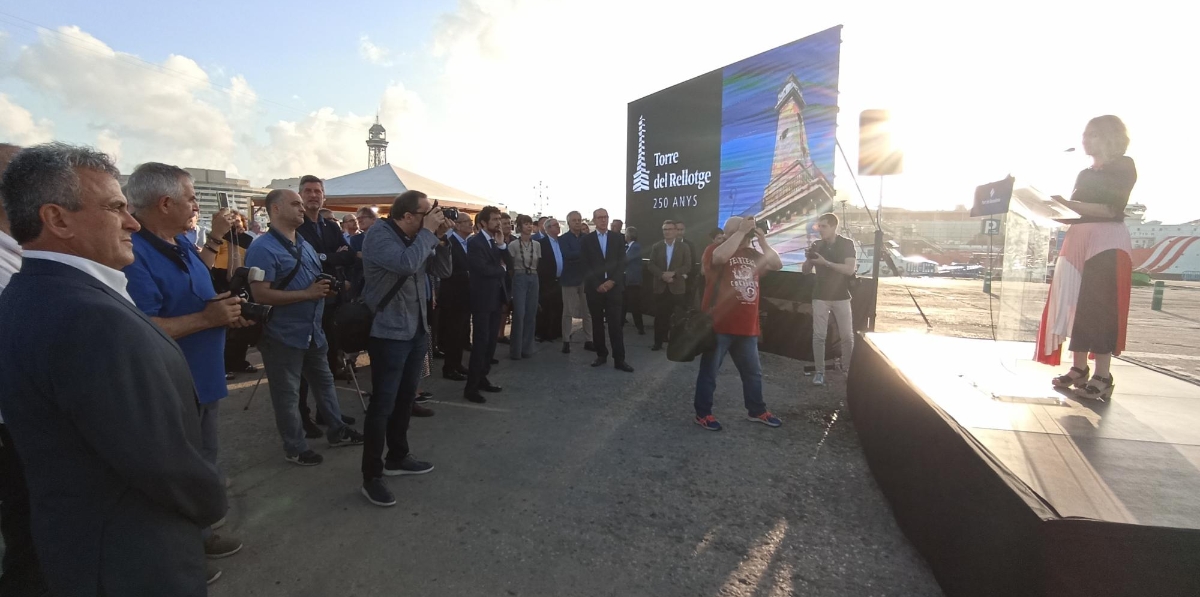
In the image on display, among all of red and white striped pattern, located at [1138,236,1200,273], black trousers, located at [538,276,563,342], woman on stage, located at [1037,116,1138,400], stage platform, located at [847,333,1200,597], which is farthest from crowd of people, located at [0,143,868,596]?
red and white striped pattern, located at [1138,236,1200,273]

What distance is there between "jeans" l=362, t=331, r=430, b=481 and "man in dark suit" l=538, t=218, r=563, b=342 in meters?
4.79

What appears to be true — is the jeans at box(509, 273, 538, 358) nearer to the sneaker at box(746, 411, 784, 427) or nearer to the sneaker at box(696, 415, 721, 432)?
the sneaker at box(696, 415, 721, 432)

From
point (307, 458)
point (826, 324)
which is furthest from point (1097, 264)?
point (307, 458)

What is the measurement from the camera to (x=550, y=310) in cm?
876

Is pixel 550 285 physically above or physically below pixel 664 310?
above

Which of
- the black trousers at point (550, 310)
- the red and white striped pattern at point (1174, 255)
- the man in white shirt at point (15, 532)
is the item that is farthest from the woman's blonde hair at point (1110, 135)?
the red and white striped pattern at point (1174, 255)

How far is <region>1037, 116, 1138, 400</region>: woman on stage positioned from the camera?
124 inches

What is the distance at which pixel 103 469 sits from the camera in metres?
1.21

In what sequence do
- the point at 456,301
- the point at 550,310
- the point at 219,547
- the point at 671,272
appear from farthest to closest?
the point at 550,310 < the point at 671,272 < the point at 456,301 < the point at 219,547

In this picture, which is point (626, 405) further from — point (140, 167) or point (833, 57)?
point (833, 57)

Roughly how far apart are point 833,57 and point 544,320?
546 cm

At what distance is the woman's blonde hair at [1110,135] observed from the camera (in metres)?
3.12

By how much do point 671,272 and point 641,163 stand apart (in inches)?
151

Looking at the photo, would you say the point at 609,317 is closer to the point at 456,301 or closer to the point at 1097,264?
the point at 456,301
